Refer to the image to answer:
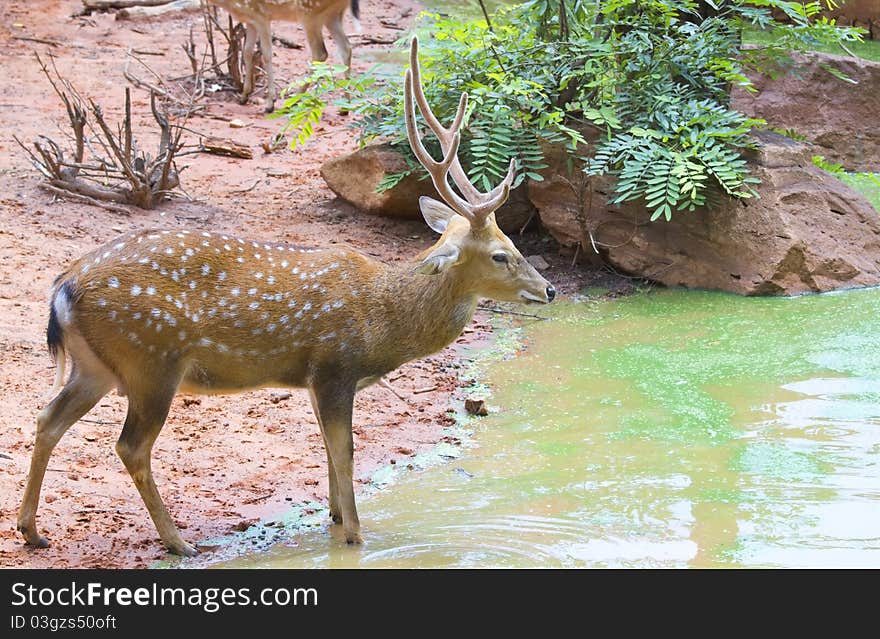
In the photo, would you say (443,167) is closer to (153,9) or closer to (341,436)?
(341,436)

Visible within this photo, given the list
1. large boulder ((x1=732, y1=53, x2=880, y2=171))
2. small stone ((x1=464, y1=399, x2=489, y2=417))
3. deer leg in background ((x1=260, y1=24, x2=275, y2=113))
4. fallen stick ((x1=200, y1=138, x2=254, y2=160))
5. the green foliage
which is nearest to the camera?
small stone ((x1=464, y1=399, x2=489, y2=417))

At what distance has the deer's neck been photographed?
224 inches

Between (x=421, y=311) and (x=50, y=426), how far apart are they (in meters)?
1.82

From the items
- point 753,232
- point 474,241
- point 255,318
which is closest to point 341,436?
point 255,318

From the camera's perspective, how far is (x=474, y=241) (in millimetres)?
5789

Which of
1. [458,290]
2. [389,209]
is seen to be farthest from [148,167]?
[458,290]

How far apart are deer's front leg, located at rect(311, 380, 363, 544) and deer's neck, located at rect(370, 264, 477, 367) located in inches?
13.5

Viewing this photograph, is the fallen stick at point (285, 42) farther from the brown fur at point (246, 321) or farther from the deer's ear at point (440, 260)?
the deer's ear at point (440, 260)

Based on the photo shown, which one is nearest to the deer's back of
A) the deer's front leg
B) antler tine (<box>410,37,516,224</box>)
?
the deer's front leg

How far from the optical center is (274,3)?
14.6 meters

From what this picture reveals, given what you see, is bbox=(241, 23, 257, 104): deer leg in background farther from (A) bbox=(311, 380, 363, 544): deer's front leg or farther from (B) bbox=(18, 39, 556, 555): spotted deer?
(A) bbox=(311, 380, 363, 544): deer's front leg

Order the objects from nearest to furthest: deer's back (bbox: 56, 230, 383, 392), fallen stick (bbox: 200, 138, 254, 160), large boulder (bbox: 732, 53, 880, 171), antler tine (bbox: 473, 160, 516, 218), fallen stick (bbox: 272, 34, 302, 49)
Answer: deer's back (bbox: 56, 230, 383, 392)
antler tine (bbox: 473, 160, 516, 218)
fallen stick (bbox: 200, 138, 254, 160)
large boulder (bbox: 732, 53, 880, 171)
fallen stick (bbox: 272, 34, 302, 49)

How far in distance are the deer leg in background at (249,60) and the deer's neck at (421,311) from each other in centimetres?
898

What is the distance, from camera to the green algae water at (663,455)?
5324mm
